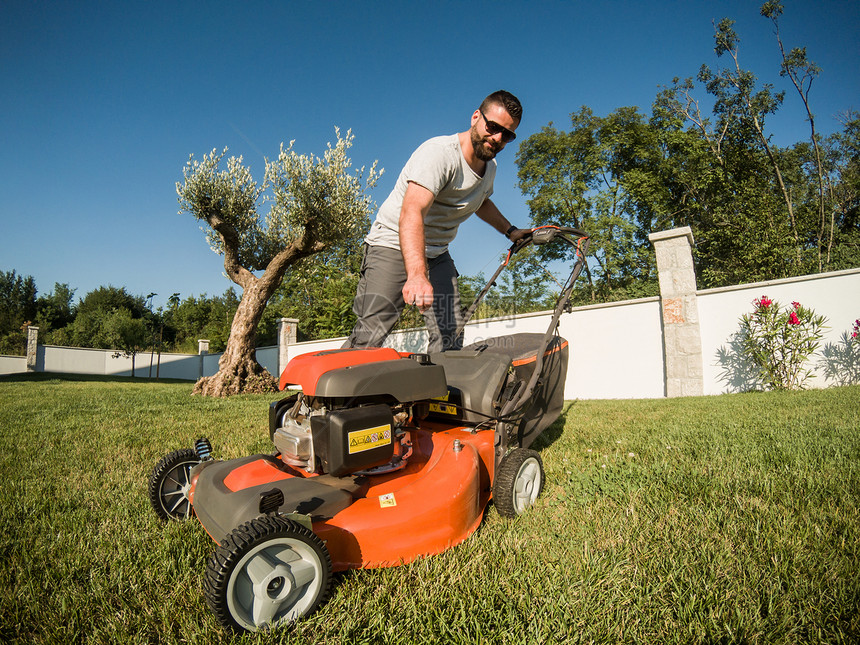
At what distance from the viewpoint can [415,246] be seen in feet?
6.94

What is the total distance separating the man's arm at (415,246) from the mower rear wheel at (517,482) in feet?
2.65

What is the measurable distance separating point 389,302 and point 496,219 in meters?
1.23

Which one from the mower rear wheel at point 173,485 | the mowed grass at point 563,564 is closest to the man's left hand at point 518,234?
the mowed grass at point 563,564

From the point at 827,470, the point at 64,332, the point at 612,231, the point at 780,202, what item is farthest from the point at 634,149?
the point at 64,332

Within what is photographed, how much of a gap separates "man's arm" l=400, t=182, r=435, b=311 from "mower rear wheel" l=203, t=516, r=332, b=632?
962 mm

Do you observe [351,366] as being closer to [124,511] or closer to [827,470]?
[124,511]

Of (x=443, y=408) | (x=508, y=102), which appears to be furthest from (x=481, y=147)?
(x=443, y=408)

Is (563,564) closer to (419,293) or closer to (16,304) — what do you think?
(419,293)

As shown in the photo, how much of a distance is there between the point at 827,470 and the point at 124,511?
3.26m

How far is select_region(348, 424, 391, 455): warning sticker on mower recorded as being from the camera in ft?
4.91

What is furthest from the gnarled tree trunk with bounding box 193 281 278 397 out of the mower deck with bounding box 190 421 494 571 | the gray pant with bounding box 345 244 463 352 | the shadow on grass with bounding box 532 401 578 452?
the mower deck with bounding box 190 421 494 571

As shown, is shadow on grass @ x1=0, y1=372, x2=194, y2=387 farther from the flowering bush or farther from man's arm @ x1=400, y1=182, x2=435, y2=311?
the flowering bush

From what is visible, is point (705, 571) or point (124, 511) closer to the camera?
point (705, 571)

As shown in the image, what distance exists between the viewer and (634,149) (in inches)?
856
